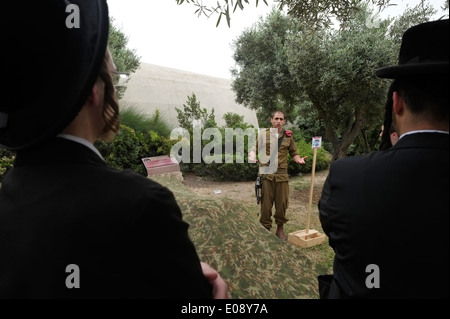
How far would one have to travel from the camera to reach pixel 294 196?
30.7ft

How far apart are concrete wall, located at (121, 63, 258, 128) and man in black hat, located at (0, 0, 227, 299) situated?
13.9m

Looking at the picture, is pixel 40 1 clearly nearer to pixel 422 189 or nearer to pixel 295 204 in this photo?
pixel 422 189

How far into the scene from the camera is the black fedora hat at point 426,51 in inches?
45.3

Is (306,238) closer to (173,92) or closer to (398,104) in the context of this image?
(398,104)

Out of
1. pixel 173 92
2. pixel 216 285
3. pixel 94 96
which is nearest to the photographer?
pixel 94 96

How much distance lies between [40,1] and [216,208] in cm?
191

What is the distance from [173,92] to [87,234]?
17.5 metres

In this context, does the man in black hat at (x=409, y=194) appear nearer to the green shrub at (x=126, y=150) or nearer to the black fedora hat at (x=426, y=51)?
the black fedora hat at (x=426, y=51)

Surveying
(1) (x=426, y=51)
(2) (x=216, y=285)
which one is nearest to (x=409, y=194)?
(1) (x=426, y=51)

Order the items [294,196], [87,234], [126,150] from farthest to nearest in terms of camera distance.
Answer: [126,150]
[294,196]
[87,234]

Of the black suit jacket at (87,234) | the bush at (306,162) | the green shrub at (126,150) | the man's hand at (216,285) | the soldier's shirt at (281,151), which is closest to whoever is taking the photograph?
the black suit jacket at (87,234)

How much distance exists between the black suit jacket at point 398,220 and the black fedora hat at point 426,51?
25 cm

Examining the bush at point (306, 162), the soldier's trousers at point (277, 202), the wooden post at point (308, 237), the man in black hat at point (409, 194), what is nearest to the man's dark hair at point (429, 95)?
the man in black hat at point (409, 194)

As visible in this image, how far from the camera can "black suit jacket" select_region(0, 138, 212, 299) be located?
785mm
